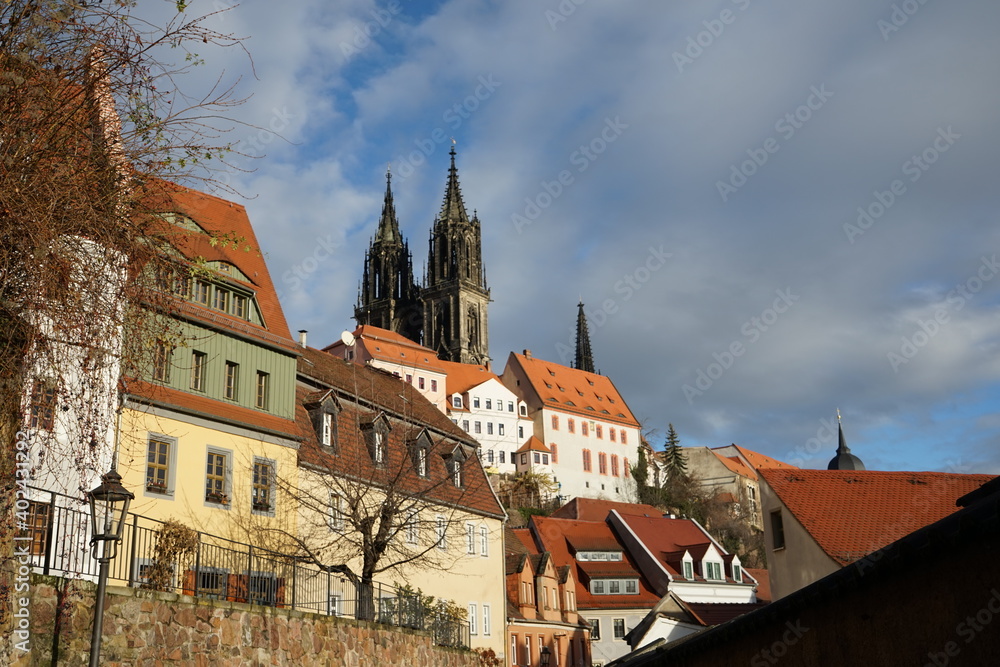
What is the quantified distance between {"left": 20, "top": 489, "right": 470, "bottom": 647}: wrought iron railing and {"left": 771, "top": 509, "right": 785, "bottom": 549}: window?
10.3m

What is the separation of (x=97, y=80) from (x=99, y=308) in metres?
2.07

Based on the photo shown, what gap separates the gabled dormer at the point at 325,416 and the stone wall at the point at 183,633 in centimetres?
771

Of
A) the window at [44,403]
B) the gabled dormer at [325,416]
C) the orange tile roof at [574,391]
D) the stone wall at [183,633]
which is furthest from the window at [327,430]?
the orange tile roof at [574,391]

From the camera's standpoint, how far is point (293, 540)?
83.8 feet

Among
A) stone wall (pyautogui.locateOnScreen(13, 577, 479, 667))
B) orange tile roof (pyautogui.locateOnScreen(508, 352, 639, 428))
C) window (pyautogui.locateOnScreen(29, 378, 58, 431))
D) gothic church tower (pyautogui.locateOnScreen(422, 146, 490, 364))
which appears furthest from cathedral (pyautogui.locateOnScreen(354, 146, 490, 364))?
window (pyautogui.locateOnScreen(29, 378, 58, 431))

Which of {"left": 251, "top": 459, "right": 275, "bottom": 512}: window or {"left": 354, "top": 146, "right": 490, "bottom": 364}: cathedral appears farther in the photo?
{"left": 354, "top": 146, "right": 490, "bottom": 364}: cathedral

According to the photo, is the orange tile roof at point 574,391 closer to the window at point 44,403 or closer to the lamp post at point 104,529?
the lamp post at point 104,529

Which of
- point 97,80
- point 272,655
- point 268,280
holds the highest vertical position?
point 268,280

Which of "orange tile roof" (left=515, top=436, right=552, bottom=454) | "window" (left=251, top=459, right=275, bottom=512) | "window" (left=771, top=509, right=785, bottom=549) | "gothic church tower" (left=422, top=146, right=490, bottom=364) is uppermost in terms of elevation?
"gothic church tower" (left=422, top=146, right=490, bottom=364)

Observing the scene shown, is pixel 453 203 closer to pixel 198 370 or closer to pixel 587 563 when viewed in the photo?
pixel 587 563

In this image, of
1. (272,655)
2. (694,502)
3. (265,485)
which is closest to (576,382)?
(694,502)

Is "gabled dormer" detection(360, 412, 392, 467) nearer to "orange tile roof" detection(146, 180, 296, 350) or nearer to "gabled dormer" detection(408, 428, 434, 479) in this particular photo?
"gabled dormer" detection(408, 428, 434, 479)

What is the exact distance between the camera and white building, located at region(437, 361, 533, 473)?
97938mm

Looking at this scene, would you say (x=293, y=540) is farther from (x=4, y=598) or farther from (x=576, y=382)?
(x=576, y=382)
